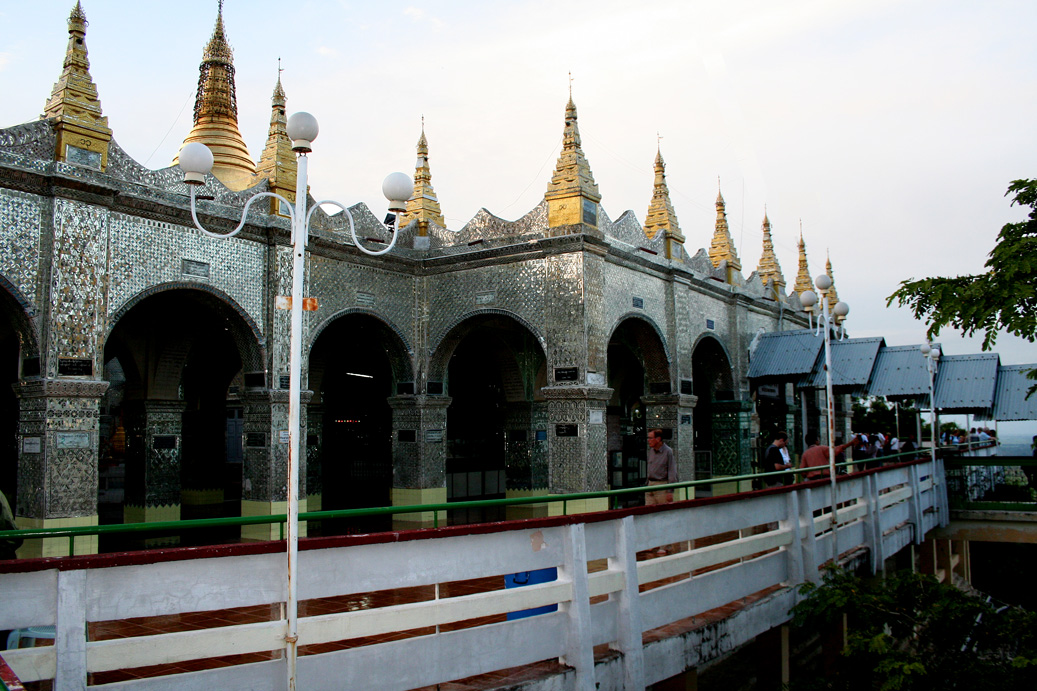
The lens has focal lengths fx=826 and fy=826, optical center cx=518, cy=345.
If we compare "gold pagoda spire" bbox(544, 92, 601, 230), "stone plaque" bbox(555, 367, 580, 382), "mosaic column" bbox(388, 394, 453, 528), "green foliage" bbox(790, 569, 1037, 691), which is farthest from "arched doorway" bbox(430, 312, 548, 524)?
"green foliage" bbox(790, 569, 1037, 691)

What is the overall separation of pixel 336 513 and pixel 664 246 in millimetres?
12786

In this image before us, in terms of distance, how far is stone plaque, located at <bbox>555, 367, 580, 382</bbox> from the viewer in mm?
12641

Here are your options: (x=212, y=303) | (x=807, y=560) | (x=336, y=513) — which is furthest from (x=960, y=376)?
(x=336, y=513)

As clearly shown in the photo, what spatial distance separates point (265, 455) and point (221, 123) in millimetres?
7878

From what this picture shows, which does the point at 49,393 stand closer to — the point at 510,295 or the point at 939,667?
the point at 510,295

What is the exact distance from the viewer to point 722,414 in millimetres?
18594

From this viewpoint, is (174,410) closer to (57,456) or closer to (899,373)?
(57,456)

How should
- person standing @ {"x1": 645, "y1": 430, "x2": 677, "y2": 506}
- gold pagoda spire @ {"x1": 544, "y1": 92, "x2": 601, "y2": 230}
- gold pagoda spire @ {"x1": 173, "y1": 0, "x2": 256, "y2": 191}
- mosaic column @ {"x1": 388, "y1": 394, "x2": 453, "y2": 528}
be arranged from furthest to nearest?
gold pagoda spire @ {"x1": 173, "y1": 0, "x2": 256, "y2": 191}, mosaic column @ {"x1": 388, "y1": 394, "x2": 453, "y2": 528}, gold pagoda spire @ {"x1": 544, "y1": 92, "x2": 601, "y2": 230}, person standing @ {"x1": 645, "y1": 430, "x2": 677, "y2": 506}

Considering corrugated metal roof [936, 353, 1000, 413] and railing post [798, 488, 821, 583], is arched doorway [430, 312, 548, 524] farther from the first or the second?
railing post [798, 488, 821, 583]

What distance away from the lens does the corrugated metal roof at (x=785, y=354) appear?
18188 mm

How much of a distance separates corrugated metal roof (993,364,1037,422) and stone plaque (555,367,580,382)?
8.51m

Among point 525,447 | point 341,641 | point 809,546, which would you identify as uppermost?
point 525,447

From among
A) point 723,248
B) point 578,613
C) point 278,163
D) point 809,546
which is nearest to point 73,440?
point 278,163

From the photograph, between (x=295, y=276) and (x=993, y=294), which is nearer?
(x=295, y=276)
